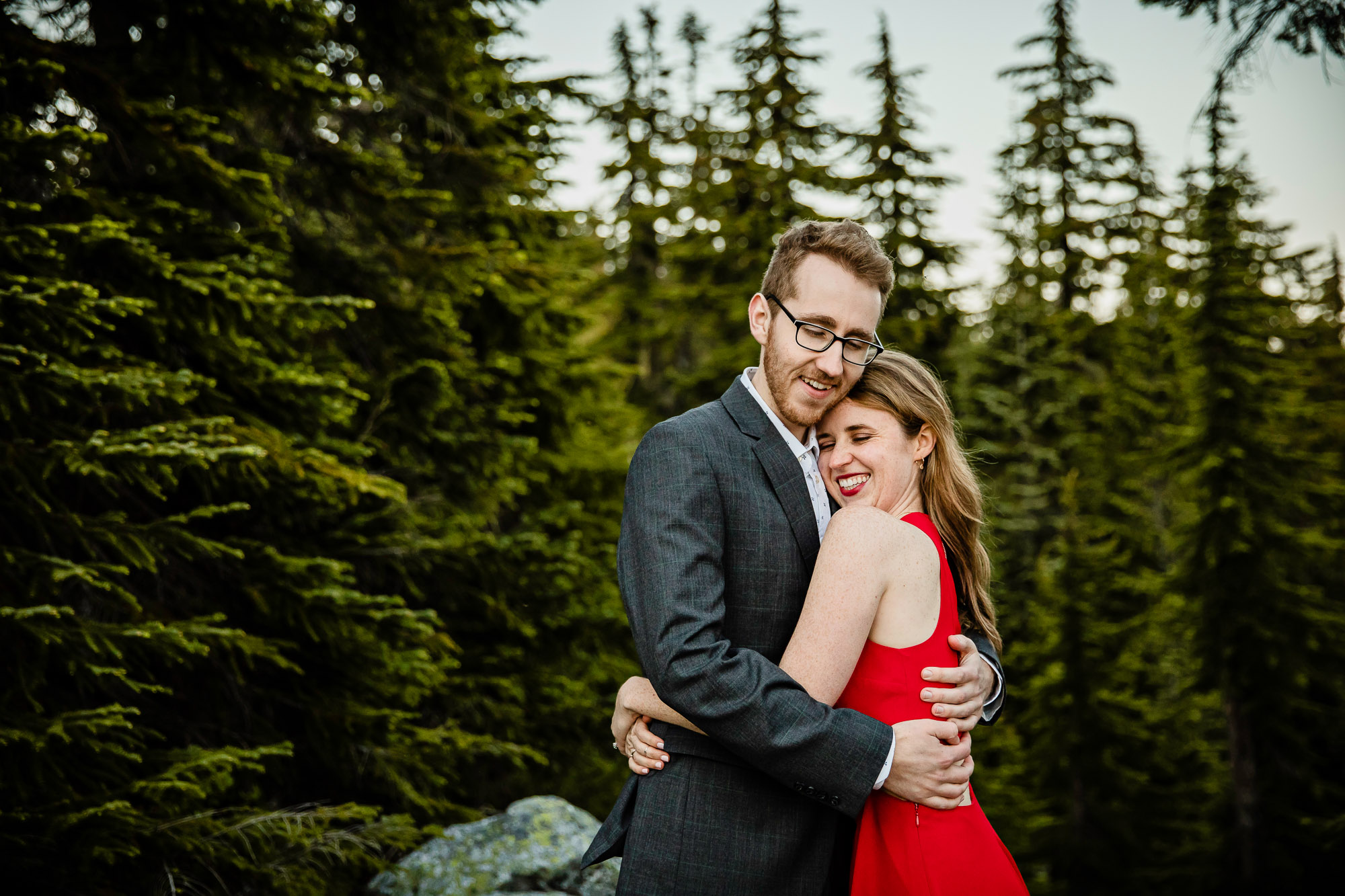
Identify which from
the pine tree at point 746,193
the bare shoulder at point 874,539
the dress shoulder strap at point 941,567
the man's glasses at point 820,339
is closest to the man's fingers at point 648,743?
the bare shoulder at point 874,539

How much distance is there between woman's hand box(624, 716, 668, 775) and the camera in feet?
8.09

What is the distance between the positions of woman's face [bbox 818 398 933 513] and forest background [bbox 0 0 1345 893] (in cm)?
68

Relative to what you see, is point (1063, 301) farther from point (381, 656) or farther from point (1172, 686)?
point (381, 656)

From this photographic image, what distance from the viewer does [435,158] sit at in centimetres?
847

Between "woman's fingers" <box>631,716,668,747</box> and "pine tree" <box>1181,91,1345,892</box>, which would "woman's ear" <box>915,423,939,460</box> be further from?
"pine tree" <box>1181,91,1345,892</box>

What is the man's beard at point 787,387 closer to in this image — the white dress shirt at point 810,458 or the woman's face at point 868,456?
the white dress shirt at point 810,458

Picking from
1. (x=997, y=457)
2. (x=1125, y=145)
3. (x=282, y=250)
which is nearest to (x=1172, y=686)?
(x=997, y=457)

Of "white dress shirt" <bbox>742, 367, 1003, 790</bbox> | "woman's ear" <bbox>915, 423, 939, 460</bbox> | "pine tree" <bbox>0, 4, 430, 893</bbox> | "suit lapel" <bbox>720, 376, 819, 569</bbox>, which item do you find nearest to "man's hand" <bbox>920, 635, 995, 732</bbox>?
"white dress shirt" <bbox>742, 367, 1003, 790</bbox>

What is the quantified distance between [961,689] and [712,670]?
88 cm

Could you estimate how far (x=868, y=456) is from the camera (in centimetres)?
289

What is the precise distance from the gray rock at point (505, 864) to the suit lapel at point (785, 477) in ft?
8.74

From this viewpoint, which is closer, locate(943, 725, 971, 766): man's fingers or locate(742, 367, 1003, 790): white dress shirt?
locate(943, 725, 971, 766): man's fingers

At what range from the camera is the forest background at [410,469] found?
388cm

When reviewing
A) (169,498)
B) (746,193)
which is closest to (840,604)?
(169,498)
